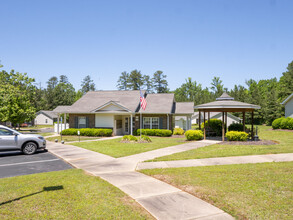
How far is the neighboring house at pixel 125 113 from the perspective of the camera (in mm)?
25375

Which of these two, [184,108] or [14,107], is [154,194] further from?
[14,107]

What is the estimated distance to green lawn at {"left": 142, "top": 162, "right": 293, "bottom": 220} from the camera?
4.79 meters

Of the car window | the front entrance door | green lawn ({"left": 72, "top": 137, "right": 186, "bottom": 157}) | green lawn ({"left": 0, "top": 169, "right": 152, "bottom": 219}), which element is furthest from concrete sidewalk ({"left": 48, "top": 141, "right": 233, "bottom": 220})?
the front entrance door

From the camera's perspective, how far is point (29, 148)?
12805mm

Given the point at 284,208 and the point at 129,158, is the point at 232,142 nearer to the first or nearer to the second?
the point at 129,158

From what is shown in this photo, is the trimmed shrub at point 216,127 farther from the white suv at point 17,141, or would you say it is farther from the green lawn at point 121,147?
the white suv at point 17,141

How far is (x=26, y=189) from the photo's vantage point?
617cm

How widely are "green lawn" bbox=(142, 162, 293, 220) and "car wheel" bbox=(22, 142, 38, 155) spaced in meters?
7.94

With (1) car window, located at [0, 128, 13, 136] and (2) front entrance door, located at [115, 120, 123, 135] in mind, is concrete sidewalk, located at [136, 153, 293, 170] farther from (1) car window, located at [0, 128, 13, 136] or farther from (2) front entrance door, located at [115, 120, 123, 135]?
(2) front entrance door, located at [115, 120, 123, 135]

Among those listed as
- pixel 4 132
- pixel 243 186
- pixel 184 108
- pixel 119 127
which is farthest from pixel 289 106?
pixel 4 132

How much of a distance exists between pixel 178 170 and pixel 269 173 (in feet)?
10.1

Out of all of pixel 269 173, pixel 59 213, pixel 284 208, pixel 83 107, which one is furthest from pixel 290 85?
pixel 59 213

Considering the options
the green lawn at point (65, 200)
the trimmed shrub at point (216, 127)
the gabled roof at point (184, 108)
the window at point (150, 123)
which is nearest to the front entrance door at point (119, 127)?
the window at point (150, 123)

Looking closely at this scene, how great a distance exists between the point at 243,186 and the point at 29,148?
11.5m
